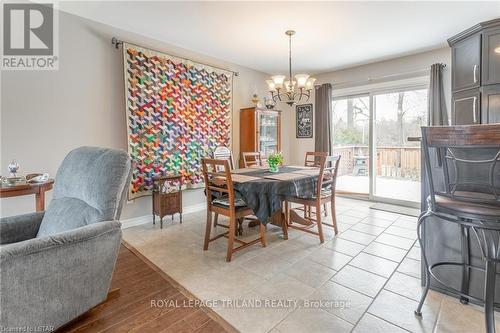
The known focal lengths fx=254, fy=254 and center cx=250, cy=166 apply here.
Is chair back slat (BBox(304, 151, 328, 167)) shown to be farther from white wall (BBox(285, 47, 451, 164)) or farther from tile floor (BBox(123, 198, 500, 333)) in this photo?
white wall (BBox(285, 47, 451, 164))

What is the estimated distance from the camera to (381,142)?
464 centimetres

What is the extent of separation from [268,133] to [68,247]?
391cm

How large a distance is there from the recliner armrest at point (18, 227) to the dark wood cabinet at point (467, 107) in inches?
177

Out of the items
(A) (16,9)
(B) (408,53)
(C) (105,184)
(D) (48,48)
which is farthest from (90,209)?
(B) (408,53)

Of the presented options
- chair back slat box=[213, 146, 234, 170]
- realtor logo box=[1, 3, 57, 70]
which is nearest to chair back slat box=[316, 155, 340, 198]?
chair back slat box=[213, 146, 234, 170]

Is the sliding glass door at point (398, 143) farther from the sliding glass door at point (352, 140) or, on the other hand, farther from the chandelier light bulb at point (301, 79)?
the chandelier light bulb at point (301, 79)

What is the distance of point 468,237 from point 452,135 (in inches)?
32.9

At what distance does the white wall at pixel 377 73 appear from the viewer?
3786 mm

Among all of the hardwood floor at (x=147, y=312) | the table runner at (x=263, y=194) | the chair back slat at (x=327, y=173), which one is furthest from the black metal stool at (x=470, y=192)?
the hardwood floor at (x=147, y=312)

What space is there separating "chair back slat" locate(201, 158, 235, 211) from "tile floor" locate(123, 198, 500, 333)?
1.79 feet

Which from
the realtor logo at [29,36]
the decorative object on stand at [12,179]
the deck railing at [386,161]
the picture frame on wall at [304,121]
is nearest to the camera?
the decorative object on stand at [12,179]

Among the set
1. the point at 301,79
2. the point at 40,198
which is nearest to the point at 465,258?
the point at 301,79

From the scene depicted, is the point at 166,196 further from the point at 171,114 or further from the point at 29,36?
the point at 29,36

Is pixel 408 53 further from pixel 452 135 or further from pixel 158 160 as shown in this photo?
pixel 158 160
